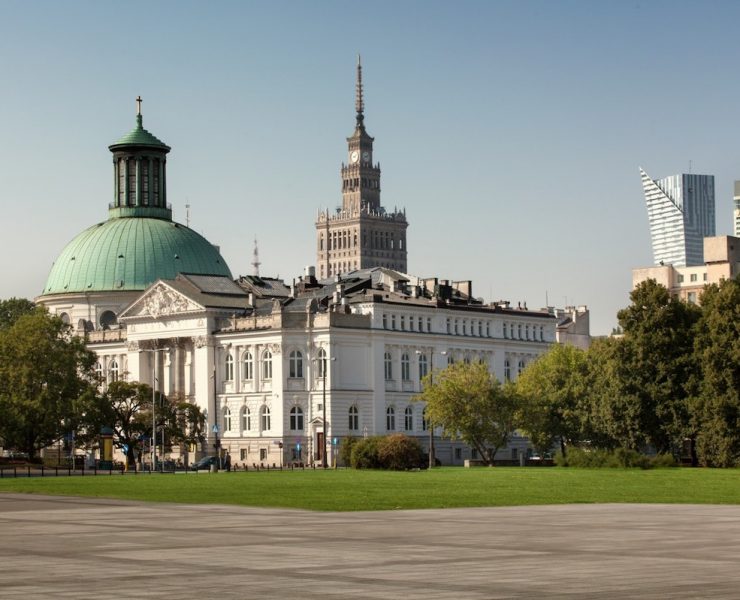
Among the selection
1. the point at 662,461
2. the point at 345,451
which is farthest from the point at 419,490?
the point at 345,451

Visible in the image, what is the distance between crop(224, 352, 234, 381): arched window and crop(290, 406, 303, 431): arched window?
34.8 feet

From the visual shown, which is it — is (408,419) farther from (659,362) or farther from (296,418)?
(659,362)

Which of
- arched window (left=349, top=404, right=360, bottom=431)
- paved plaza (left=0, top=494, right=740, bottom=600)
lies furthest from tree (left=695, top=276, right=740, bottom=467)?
paved plaza (left=0, top=494, right=740, bottom=600)

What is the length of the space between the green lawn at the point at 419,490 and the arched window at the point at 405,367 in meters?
73.0

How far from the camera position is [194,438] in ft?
529

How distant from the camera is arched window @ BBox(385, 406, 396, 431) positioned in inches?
6658

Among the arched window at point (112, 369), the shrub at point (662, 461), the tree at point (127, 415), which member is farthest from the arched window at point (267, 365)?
the shrub at point (662, 461)

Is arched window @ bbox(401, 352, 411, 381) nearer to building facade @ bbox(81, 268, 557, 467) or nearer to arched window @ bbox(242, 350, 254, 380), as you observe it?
building facade @ bbox(81, 268, 557, 467)

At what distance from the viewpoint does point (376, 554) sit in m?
38.3

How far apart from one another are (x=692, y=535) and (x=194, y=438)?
121309mm

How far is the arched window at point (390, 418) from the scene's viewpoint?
169 m

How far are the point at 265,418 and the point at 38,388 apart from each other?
28022 mm

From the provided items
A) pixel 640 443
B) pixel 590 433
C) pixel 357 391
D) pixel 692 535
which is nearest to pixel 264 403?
pixel 357 391

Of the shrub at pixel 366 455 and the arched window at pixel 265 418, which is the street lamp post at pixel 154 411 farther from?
the shrub at pixel 366 455
